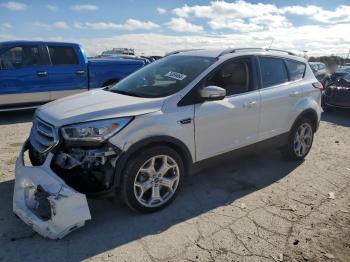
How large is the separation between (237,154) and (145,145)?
1548 millimetres

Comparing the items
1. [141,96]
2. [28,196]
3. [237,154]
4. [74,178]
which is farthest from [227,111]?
[28,196]

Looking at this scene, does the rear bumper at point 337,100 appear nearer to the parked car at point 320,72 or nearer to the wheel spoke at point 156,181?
→ the parked car at point 320,72

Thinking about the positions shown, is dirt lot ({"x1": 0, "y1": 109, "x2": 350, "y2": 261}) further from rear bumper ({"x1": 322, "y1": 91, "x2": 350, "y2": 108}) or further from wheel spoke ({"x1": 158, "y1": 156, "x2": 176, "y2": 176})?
rear bumper ({"x1": 322, "y1": 91, "x2": 350, "y2": 108})

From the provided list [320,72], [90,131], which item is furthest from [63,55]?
[320,72]

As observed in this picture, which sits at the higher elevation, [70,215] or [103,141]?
[103,141]

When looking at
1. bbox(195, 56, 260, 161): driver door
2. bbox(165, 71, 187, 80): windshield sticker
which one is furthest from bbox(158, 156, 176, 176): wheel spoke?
bbox(165, 71, 187, 80): windshield sticker

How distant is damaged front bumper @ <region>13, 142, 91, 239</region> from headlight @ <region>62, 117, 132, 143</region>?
0.29m

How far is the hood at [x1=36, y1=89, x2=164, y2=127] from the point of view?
11.1 ft

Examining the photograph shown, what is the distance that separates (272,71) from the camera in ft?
16.2

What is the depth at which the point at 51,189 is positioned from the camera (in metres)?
3.15

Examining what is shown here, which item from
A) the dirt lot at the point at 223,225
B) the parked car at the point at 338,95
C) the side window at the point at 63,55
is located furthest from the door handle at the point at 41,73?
the parked car at the point at 338,95

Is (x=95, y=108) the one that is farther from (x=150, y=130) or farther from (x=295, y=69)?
(x=295, y=69)

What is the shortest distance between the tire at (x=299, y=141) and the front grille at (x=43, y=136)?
3.55m

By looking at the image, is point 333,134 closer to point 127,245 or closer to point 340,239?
point 340,239
